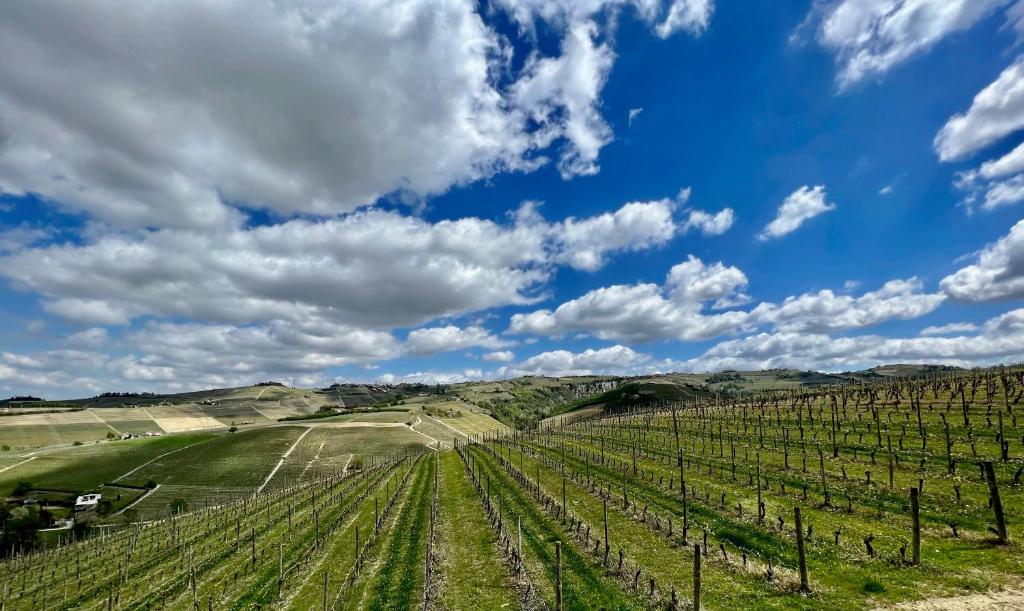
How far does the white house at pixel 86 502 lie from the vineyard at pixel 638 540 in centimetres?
2835

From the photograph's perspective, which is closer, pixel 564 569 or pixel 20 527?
pixel 564 569

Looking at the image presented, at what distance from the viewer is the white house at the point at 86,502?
3565 inches

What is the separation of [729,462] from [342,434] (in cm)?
12426

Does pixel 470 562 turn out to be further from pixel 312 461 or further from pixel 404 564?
pixel 312 461

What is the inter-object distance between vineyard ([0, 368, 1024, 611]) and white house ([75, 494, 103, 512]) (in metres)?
28.4

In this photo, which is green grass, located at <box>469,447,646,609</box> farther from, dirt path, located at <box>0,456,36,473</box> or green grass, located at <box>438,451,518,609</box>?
dirt path, located at <box>0,456,36,473</box>

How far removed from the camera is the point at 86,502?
92.0 m

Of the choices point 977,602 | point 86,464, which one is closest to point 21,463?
point 86,464

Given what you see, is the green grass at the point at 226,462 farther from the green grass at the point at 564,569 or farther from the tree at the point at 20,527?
the green grass at the point at 564,569

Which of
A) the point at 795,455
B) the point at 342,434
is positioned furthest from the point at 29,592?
the point at 342,434

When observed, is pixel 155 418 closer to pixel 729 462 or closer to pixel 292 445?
pixel 292 445

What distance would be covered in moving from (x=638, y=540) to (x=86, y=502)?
116m

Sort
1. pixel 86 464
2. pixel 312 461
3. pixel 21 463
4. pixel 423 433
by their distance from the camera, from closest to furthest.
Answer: pixel 21 463
pixel 86 464
pixel 312 461
pixel 423 433

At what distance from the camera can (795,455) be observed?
5362cm
